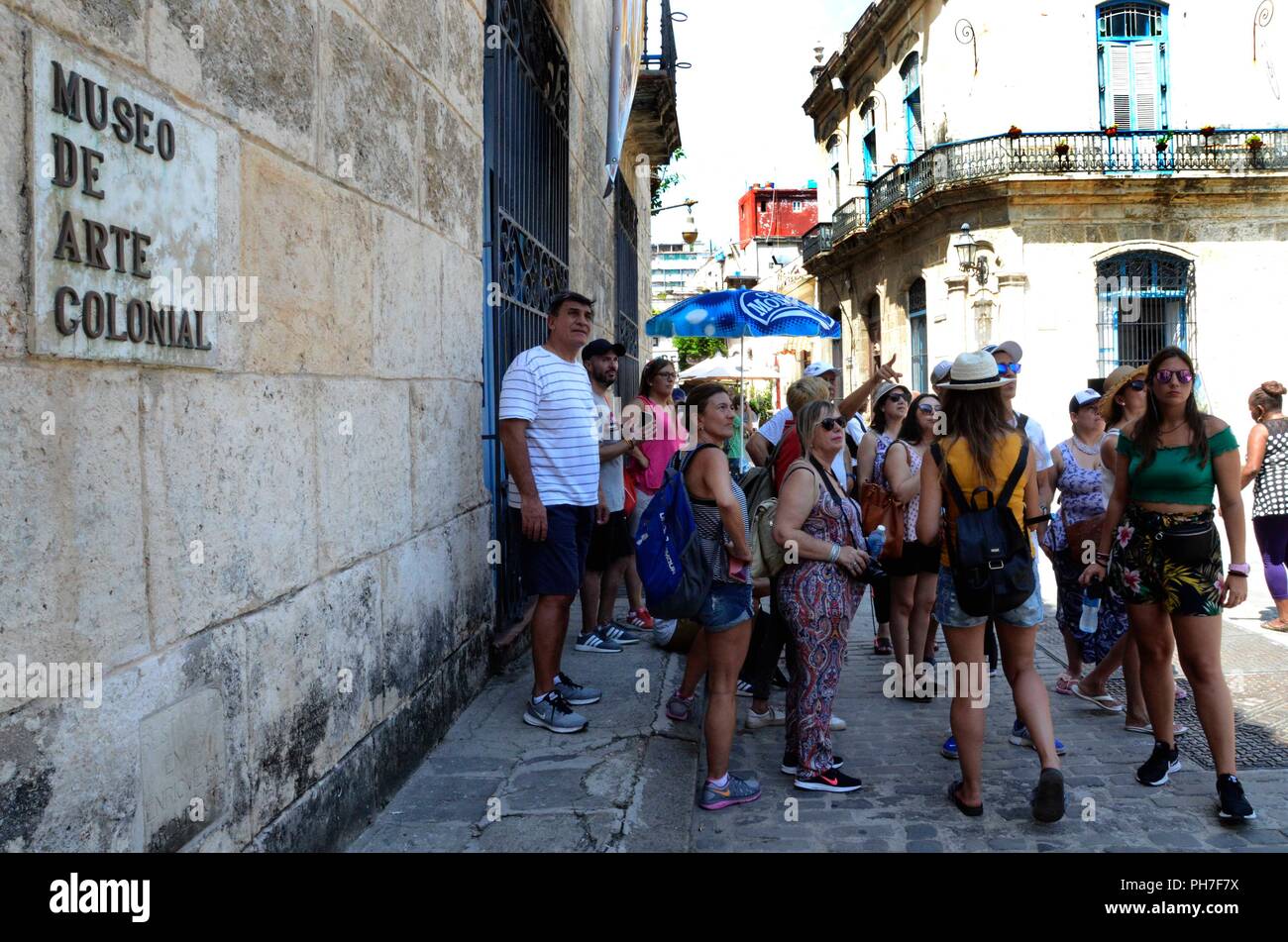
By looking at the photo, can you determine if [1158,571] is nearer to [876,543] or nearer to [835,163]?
[876,543]

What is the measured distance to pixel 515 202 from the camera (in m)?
6.25

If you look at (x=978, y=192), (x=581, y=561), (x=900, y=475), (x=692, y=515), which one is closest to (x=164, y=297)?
(x=692, y=515)

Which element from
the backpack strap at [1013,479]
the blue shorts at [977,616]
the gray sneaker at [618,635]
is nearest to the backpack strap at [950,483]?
the backpack strap at [1013,479]

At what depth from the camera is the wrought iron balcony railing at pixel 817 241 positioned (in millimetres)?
29703

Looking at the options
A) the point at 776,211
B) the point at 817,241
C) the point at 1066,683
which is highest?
the point at 776,211

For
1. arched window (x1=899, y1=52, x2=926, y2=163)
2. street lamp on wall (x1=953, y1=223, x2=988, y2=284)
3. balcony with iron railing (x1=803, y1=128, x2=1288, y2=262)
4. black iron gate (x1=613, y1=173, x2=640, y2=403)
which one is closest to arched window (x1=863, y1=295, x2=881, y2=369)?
arched window (x1=899, y1=52, x2=926, y2=163)

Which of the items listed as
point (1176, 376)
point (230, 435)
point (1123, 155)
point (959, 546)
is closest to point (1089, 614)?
point (1176, 376)

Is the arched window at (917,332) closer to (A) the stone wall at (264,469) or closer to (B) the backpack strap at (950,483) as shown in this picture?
(B) the backpack strap at (950,483)

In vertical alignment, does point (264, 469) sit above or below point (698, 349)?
below

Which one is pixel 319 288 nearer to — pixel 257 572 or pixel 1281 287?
pixel 257 572

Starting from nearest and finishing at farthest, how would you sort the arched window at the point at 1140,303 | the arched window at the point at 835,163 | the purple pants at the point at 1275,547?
1. the purple pants at the point at 1275,547
2. the arched window at the point at 1140,303
3. the arched window at the point at 835,163

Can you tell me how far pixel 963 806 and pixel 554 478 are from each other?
2.30 metres

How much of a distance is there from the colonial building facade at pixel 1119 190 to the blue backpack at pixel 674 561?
717 inches

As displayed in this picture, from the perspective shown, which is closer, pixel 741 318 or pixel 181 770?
pixel 181 770
